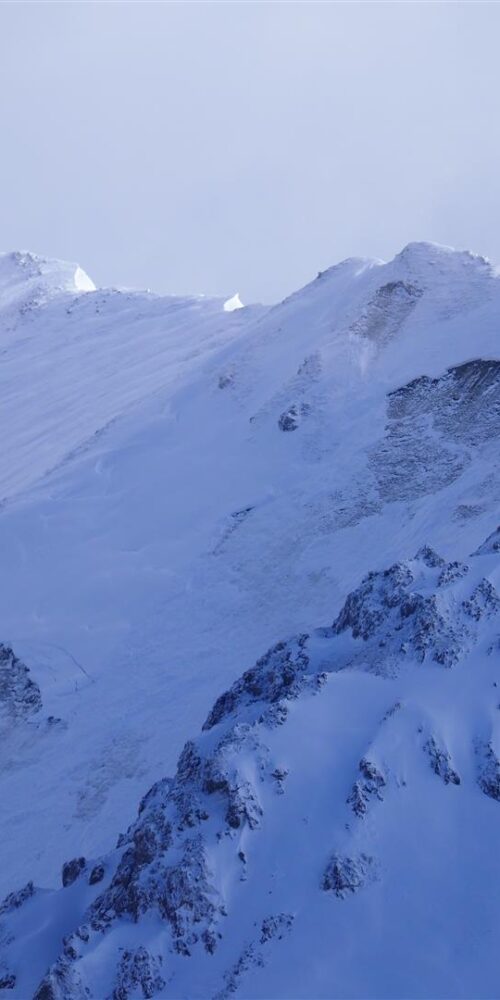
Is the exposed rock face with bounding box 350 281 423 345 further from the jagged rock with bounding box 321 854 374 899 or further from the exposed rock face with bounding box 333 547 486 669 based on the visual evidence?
the jagged rock with bounding box 321 854 374 899

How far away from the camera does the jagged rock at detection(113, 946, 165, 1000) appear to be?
21.6m

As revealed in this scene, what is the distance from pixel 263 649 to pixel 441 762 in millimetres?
16255

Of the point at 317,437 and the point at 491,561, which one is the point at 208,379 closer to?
the point at 317,437

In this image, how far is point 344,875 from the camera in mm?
22422

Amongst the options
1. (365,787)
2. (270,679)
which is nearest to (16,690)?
(270,679)

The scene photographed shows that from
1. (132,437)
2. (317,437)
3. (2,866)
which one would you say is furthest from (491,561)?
(132,437)

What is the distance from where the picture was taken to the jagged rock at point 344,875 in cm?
2236

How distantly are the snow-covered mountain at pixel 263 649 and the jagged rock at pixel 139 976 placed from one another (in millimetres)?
52

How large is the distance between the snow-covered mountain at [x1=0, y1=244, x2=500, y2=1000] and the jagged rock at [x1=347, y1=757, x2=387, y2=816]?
6 cm

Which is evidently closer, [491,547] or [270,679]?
[270,679]

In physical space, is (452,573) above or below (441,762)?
above

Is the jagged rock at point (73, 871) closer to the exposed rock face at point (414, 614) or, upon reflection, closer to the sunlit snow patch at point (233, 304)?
the exposed rock face at point (414, 614)

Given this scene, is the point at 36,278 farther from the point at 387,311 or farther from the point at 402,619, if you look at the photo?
the point at 402,619

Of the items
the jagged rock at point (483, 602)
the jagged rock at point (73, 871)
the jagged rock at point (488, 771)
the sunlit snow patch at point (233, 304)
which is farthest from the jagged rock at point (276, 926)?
the sunlit snow patch at point (233, 304)
